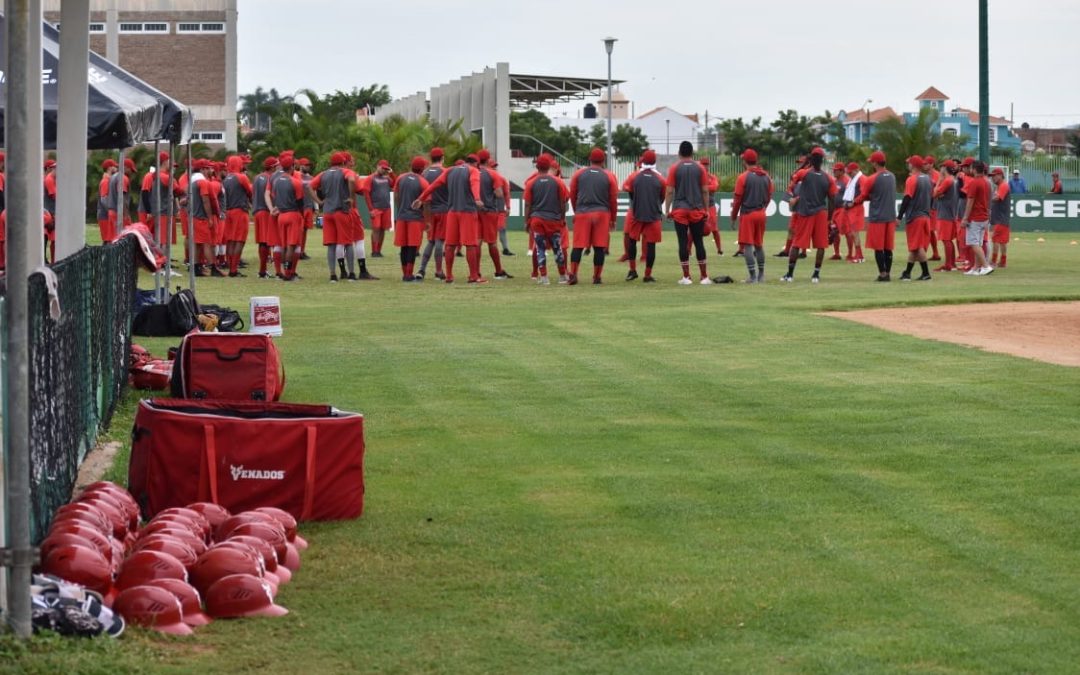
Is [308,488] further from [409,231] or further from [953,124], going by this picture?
[953,124]

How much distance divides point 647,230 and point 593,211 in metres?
1.07

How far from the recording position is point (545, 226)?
2703 centimetres

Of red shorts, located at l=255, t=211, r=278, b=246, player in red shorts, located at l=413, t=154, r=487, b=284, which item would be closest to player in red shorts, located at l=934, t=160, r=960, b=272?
player in red shorts, located at l=413, t=154, r=487, b=284

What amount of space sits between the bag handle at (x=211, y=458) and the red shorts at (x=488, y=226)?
1987cm

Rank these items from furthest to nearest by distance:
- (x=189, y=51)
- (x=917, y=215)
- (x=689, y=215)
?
(x=189, y=51), (x=917, y=215), (x=689, y=215)

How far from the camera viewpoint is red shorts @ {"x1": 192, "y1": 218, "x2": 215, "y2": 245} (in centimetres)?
2962

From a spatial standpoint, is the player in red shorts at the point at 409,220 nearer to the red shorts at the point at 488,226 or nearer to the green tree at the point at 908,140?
the red shorts at the point at 488,226

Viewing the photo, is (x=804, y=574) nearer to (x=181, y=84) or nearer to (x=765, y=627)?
(x=765, y=627)

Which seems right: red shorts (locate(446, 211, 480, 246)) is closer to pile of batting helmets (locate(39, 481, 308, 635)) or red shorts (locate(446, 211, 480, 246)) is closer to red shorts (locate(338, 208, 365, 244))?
red shorts (locate(338, 208, 365, 244))

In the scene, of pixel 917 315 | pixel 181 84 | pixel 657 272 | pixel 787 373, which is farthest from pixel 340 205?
pixel 181 84

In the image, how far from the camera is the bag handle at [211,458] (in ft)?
28.2

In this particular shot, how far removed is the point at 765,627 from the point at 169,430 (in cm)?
348

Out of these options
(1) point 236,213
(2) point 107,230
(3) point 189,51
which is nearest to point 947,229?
(1) point 236,213

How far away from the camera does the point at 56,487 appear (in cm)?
830
